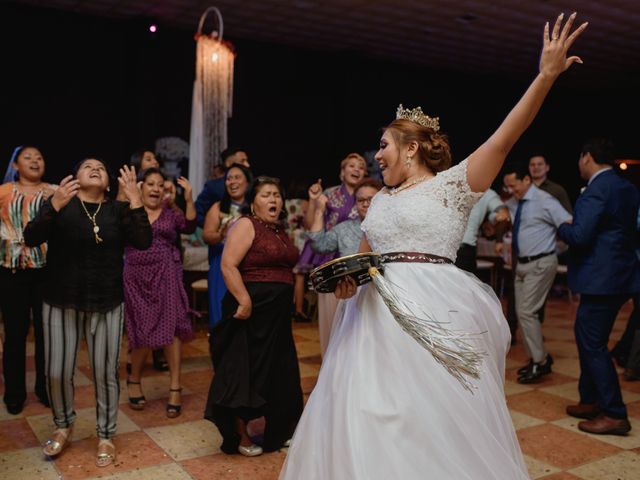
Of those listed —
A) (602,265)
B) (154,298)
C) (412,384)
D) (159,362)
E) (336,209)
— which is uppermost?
(336,209)

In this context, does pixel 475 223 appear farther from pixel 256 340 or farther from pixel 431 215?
pixel 431 215

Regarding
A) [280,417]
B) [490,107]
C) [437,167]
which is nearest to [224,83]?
[280,417]

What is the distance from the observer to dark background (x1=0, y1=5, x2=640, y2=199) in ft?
26.0

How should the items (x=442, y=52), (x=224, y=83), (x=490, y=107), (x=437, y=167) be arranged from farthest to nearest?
(x=490, y=107) → (x=442, y=52) → (x=224, y=83) → (x=437, y=167)

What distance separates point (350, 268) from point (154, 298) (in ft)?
7.50

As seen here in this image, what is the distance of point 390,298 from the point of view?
2.16m

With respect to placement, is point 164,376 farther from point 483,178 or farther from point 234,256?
point 483,178

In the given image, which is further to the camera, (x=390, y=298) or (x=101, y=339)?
(x=101, y=339)

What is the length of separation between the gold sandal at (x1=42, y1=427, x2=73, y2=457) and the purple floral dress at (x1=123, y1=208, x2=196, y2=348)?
878mm

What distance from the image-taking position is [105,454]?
3184 mm

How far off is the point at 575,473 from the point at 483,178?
67.9 inches

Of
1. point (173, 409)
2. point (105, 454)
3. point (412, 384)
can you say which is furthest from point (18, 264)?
point (412, 384)

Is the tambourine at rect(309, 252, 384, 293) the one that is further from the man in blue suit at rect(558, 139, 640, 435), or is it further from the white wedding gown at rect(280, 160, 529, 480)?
the man in blue suit at rect(558, 139, 640, 435)

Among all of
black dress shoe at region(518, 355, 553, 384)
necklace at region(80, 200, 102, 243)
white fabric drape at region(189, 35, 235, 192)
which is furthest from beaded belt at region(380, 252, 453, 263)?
white fabric drape at region(189, 35, 235, 192)
